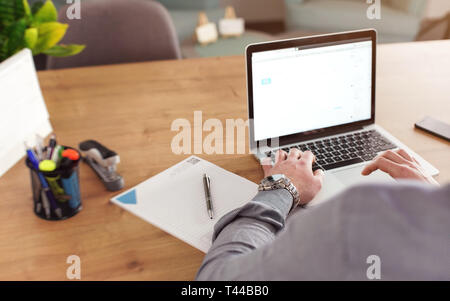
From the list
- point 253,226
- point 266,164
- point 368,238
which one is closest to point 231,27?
point 266,164

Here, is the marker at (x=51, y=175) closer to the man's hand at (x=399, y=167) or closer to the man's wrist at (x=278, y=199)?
the man's wrist at (x=278, y=199)

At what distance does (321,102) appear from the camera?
1.04 meters

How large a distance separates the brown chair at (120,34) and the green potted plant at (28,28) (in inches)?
19.6

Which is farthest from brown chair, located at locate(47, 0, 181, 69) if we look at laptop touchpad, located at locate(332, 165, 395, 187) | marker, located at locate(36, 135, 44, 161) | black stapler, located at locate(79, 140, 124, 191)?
laptop touchpad, located at locate(332, 165, 395, 187)

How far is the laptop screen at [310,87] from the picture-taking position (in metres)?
0.97

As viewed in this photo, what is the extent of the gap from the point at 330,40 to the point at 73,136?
719mm

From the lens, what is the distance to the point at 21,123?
1040mm

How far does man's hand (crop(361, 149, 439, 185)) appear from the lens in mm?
825

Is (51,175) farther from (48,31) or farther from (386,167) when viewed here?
(386,167)

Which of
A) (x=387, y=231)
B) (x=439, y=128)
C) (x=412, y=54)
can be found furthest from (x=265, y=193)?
(x=412, y=54)

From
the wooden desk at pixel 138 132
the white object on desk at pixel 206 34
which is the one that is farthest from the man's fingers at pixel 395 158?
the white object on desk at pixel 206 34
